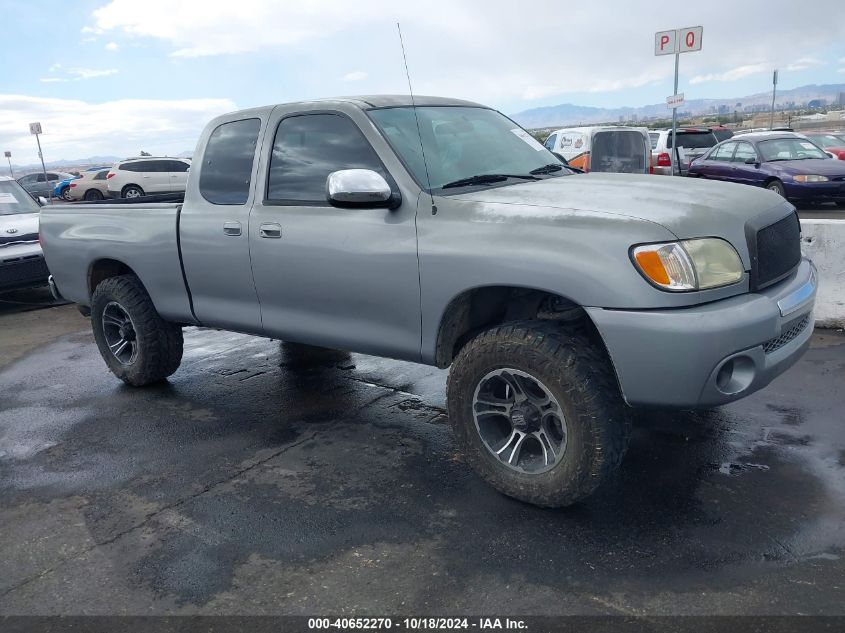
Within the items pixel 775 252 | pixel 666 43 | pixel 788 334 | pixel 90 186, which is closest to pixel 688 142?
pixel 666 43

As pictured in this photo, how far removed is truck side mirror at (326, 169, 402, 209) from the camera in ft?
11.8

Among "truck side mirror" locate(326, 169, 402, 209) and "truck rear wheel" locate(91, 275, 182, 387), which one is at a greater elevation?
"truck side mirror" locate(326, 169, 402, 209)

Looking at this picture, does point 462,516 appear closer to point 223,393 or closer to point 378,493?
point 378,493

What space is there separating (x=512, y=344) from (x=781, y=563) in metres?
1.38

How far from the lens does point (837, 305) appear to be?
6.18 meters

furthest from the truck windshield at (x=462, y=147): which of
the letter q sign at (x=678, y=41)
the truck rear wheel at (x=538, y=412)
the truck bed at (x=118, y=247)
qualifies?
the letter q sign at (x=678, y=41)

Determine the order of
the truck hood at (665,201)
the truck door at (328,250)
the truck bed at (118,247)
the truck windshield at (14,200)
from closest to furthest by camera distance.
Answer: the truck hood at (665,201) < the truck door at (328,250) < the truck bed at (118,247) < the truck windshield at (14,200)

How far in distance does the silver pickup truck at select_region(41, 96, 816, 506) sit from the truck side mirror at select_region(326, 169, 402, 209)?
0.01m

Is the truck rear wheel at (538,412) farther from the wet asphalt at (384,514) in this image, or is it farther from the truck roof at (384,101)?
the truck roof at (384,101)

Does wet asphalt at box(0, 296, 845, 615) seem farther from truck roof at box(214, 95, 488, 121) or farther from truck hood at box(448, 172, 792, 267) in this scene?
truck roof at box(214, 95, 488, 121)

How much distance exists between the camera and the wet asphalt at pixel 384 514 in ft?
9.41

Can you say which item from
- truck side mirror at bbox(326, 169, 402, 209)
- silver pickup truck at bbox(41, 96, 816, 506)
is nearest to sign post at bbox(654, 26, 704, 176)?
silver pickup truck at bbox(41, 96, 816, 506)

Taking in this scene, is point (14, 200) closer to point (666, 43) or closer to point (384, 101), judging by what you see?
point (384, 101)

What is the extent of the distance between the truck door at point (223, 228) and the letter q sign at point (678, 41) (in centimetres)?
1157
